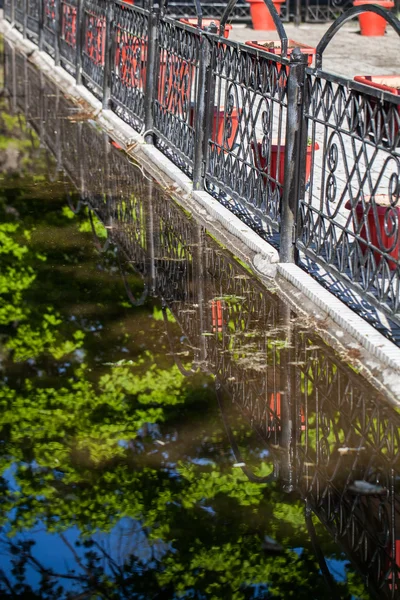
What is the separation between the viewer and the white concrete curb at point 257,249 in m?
6.14

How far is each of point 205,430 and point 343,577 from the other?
1394 millimetres

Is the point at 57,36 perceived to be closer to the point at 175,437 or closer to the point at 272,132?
the point at 272,132

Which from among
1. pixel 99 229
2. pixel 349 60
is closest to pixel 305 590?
pixel 99 229

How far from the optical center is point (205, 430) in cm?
541

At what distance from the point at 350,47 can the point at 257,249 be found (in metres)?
15.3

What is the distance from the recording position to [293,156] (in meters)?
7.39

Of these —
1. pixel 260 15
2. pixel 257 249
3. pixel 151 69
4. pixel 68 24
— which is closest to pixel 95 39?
pixel 68 24

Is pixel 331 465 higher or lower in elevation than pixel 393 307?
lower

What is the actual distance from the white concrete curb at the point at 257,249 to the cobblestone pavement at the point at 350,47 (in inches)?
236

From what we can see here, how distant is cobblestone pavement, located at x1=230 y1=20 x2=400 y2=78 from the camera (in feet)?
62.8

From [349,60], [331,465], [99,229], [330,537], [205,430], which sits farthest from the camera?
[349,60]

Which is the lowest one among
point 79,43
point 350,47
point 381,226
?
point 381,226

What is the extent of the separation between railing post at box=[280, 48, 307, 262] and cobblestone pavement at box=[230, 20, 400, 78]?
1113 cm

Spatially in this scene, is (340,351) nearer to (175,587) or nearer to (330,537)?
(330,537)
